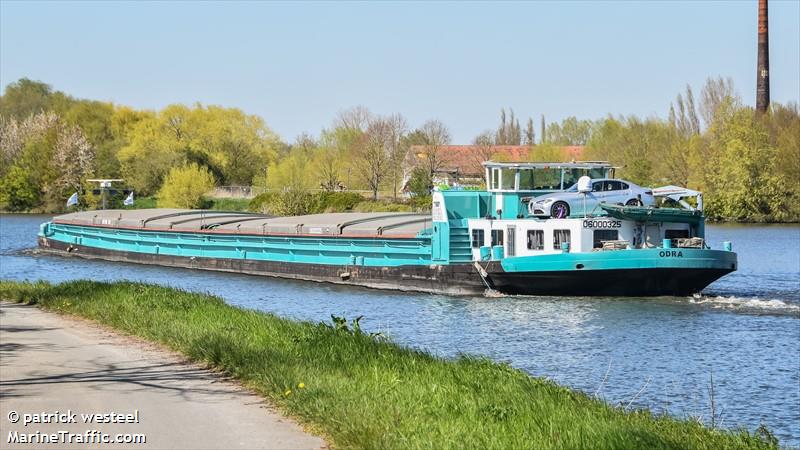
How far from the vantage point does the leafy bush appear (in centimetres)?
9538

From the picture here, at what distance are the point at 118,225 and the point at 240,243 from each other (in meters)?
12.9

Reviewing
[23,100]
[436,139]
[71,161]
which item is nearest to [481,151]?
[436,139]

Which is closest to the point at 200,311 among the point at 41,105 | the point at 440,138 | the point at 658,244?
the point at 658,244

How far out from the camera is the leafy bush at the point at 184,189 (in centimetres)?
9538

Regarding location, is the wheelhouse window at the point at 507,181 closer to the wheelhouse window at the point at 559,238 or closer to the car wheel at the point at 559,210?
the car wheel at the point at 559,210

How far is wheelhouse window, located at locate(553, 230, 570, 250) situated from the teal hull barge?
3 centimetres

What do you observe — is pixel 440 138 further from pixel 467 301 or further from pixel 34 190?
pixel 467 301

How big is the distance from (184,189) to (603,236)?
6745cm

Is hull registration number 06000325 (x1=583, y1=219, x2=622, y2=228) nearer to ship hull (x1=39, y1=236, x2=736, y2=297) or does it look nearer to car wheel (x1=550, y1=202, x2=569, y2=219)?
ship hull (x1=39, y1=236, x2=736, y2=297)

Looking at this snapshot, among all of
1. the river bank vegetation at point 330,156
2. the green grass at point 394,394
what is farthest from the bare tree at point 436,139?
the green grass at point 394,394

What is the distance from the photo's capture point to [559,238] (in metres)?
33.8

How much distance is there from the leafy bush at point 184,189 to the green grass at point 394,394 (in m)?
78.8

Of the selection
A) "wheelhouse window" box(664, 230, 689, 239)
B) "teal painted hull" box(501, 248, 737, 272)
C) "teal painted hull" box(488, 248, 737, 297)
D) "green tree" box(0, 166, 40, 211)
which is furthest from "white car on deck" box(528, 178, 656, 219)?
"green tree" box(0, 166, 40, 211)

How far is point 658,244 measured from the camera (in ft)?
111
